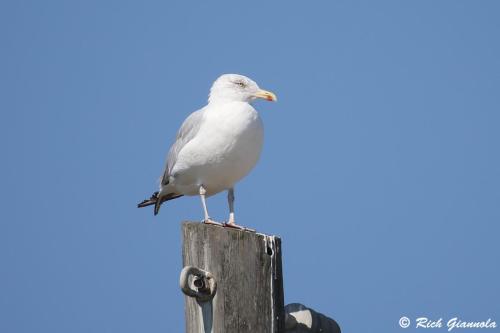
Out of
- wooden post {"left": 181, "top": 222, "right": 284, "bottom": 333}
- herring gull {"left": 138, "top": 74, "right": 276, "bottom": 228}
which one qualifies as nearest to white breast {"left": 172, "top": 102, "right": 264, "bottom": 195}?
herring gull {"left": 138, "top": 74, "right": 276, "bottom": 228}

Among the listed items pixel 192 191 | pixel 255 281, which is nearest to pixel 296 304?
pixel 255 281

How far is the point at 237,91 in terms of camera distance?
332 inches

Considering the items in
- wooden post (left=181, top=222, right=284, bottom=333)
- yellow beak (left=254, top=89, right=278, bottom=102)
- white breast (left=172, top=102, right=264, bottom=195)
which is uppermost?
yellow beak (left=254, top=89, right=278, bottom=102)

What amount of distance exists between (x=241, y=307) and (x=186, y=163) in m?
3.02

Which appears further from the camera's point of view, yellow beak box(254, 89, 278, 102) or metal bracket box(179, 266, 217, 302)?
yellow beak box(254, 89, 278, 102)

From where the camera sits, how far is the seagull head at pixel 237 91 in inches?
330

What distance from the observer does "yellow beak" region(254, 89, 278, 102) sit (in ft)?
27.6

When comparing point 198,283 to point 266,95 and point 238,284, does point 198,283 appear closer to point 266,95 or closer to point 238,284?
point 238,284

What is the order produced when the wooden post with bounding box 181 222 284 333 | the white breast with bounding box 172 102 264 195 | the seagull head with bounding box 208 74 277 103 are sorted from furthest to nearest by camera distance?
the seagull head with bounding box 208 74 277 103, the white breast with bounding box 172 102 264 195, the wooden post with bounding box 181 222 284 333

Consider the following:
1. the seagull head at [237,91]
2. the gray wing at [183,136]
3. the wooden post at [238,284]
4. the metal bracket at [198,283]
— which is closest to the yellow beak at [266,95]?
the seagull head at [237,91]

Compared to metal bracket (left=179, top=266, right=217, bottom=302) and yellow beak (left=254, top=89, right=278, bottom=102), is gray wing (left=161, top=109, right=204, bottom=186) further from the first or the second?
metal bracket (left=179, top=266, right=217, bottom=302)

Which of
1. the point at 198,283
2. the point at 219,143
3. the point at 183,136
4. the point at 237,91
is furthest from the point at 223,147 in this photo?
the point at 198,283

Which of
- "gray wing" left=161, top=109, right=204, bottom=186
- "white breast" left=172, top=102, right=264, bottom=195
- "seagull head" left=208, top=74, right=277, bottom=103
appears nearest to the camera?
"white breast" left=172, top=102, right=264, bottom=195

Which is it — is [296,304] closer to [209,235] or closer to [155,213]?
[209,235]
